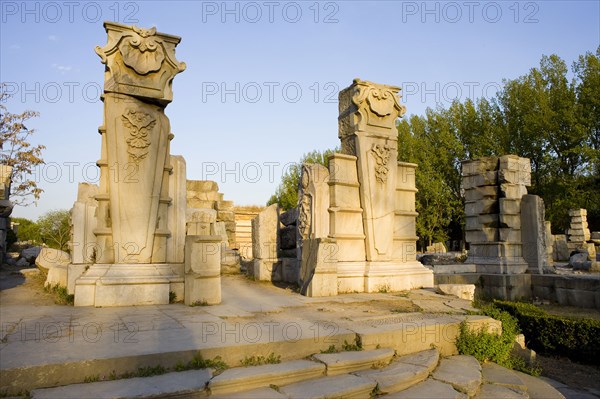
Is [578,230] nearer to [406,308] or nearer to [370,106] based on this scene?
[370,106]

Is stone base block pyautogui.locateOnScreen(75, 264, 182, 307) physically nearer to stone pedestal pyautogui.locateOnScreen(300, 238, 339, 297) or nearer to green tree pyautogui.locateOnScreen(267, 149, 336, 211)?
stone pedestal pyautogui.locateOnScreen(300, 238, 339, 297)

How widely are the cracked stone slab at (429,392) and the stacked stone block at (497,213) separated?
321 inches

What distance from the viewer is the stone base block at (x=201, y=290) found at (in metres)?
6.54

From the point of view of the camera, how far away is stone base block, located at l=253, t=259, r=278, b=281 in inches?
403

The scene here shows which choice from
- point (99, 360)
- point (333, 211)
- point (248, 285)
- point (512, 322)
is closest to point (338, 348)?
point (99, 360)

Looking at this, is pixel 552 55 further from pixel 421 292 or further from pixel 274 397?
pixel 274 397

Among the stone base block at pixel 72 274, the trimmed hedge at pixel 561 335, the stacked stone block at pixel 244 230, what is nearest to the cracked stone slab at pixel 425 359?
the trimmed hedge at pixel 561 335

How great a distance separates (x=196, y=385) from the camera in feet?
11.2

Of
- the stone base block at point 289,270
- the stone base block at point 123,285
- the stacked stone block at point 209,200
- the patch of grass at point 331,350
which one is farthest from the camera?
the stacked stone block at point 209,200

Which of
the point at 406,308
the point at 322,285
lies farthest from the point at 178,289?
the point at 406,308

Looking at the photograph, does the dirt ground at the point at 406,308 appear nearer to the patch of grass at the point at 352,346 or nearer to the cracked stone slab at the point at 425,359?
the cracked stone slab at the point at 425,359

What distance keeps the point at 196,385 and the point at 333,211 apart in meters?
5.46

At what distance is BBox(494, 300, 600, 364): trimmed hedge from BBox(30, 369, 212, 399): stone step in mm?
5156

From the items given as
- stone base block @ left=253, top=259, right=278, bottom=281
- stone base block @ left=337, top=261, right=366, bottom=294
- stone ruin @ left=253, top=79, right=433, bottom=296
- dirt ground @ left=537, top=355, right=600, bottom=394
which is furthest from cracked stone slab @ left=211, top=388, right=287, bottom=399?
stone base block @ left=253, top=259, right=278, bottom=281
